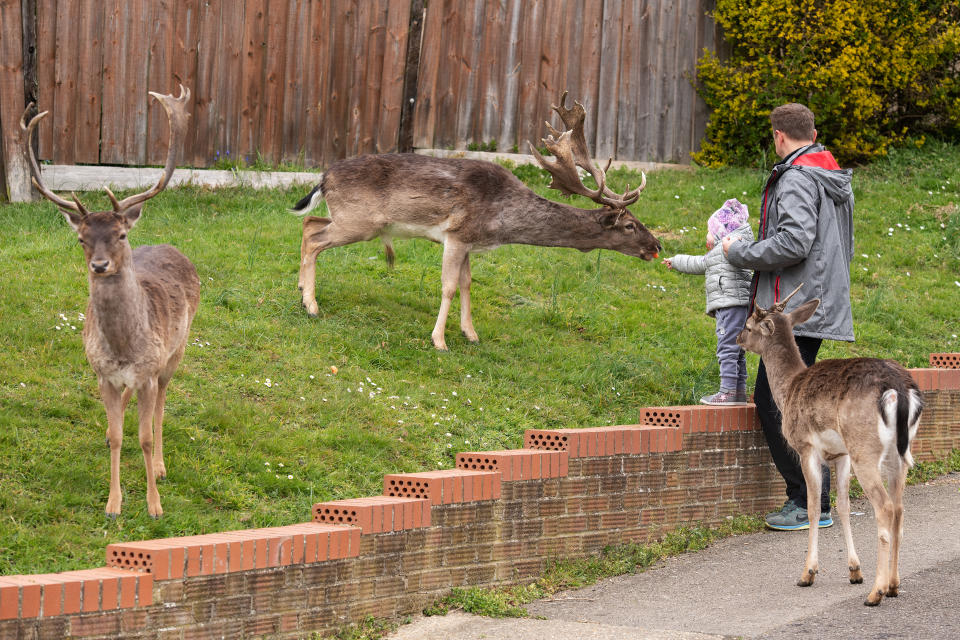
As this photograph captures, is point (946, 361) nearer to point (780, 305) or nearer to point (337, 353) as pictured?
point (780, 305)

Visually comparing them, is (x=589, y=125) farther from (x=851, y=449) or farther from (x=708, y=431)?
(x=851, y=449)

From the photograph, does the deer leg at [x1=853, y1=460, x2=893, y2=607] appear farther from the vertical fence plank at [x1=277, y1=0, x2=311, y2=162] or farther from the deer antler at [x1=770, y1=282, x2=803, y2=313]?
the vertical fence plank at [x1=277, y1=0, x2=311, y2=162]

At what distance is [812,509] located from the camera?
645 cm

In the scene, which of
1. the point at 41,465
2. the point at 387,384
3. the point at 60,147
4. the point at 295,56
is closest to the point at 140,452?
the point at 41,465

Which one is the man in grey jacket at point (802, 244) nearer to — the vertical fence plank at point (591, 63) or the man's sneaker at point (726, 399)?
the man's sneaker at point (726, 399)

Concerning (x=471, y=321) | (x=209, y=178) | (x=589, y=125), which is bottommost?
(x=471, y=321)

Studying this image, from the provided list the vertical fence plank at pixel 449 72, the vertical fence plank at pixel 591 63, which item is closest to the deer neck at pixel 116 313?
the vertical fence plank at pixel 449 72

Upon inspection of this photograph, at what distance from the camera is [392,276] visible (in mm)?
11234

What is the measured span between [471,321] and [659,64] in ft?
23.0

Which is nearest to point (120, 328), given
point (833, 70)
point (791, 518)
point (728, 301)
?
point (728, 301)

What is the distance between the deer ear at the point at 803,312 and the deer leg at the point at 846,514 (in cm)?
87

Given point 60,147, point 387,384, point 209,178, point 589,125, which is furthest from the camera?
point 589,125

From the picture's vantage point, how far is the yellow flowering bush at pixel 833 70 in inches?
599

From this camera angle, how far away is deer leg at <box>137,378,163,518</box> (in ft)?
21.3
